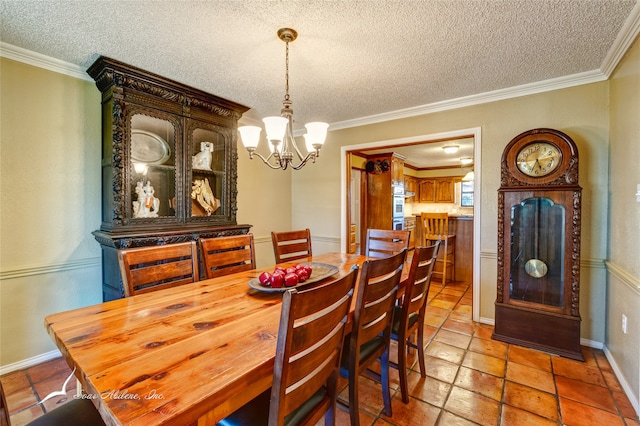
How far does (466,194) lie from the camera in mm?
7551

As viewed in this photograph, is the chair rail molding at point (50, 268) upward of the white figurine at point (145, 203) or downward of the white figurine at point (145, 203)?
downward

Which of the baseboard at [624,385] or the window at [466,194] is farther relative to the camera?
the window at [466,194]

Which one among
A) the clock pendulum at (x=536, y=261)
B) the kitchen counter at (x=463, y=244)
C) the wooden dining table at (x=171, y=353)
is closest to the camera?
the wooden dining table at (x=171, y=353)

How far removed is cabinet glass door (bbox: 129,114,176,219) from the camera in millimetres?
2549

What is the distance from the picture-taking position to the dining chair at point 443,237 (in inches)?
175

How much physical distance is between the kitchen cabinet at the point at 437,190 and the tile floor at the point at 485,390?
5.61m

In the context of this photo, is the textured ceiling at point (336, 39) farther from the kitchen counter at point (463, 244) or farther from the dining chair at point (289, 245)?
the kitchen counter at point (463, 244)

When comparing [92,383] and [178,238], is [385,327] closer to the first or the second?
[92,383]

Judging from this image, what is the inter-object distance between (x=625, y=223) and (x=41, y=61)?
14.7 feet

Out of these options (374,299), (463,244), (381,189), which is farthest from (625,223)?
(381,189)

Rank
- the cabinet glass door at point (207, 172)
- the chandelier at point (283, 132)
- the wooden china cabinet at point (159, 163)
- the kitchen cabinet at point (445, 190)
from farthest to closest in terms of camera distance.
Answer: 1. the kitchen cabinet at point (445, 190)
2. the cabinet glass door at point (207, 172)
3. the wooden china cabinet at point (159, 163)
4. the chandelier at point (283, 132)

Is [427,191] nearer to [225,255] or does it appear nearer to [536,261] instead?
[536,261]

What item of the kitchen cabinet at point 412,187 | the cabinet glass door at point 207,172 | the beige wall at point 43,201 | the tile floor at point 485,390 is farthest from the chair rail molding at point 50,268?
the kitchen cabinet at point 412,187

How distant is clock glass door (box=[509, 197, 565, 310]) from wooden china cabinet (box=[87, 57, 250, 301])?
2.76m
